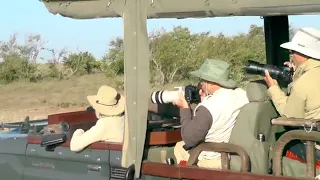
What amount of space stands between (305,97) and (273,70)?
52 cm

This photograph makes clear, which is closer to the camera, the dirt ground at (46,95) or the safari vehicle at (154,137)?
the safari vehicle at (154,137)

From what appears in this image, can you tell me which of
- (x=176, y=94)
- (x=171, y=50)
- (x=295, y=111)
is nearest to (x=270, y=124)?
(x=295, y=111)

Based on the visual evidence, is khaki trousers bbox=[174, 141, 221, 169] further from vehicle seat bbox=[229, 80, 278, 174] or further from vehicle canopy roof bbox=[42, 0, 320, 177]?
vehicle canopy roof bbox=[42, 0, 320, 177]

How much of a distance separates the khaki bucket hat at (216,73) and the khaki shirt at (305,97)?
48cm

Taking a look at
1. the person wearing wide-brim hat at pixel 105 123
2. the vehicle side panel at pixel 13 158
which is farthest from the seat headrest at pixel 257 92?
the vehicle side panel at pixel 13 158

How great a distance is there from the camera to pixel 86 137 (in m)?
5.21

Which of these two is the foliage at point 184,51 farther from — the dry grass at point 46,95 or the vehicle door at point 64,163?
the vehicle door at point 64,163

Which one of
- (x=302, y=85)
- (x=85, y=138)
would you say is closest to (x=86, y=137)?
(x=85, y=138)

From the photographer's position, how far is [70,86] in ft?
84.5

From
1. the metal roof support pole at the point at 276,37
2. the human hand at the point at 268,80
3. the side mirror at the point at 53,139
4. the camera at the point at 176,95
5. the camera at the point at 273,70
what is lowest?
the side mirror at the point at 53,139

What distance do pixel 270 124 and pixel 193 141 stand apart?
1.82 ft

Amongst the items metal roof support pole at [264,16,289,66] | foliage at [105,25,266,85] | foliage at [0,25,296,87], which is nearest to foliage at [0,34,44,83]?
foliage at [0,25,296,87]

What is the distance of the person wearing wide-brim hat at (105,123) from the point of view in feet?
17.1

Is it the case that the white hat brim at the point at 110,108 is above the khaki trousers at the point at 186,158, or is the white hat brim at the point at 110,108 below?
above
